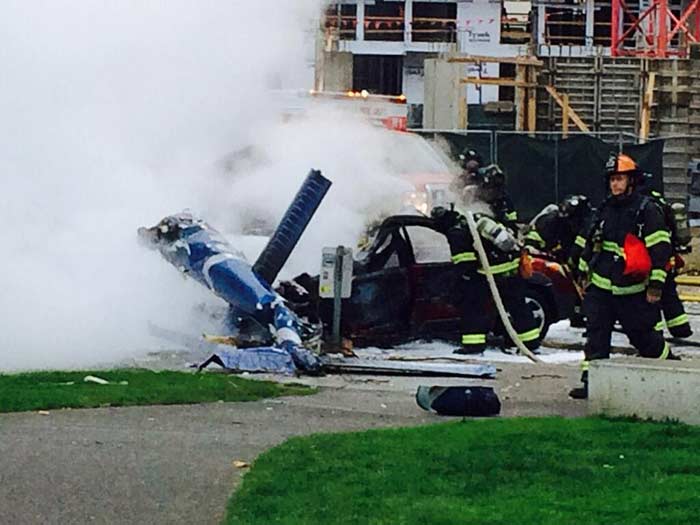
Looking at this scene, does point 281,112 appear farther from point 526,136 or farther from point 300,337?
point 526,136

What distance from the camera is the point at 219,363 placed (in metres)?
12.5

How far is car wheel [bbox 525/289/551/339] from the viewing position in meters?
14.9

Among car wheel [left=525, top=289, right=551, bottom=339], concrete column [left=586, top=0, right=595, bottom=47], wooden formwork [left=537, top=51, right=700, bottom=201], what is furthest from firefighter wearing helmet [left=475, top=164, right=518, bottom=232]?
concrete column [left=586, top=0, right=595, bottom=47]

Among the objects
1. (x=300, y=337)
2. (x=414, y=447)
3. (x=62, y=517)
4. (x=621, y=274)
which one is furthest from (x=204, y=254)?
(x=62, y=517)

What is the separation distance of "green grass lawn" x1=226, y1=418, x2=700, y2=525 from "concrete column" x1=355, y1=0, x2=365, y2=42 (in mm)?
46372

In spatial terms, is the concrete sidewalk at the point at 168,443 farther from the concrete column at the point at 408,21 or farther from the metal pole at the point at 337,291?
the concrete column at the point at 408,21

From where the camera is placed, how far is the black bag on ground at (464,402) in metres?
10.2

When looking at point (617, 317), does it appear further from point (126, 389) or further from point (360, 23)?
point (360, 23)

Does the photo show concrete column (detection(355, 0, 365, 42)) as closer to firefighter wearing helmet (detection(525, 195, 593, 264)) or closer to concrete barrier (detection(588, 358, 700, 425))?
firefighter wearing helmet (detection(525, 195, 593, 264))

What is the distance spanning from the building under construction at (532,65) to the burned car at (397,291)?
18.9 feet

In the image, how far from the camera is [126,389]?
10953 millimetres

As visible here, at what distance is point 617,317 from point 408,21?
47.4 m

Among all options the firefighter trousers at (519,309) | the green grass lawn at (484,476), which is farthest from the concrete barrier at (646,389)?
the firefighter trousers at (519,309)

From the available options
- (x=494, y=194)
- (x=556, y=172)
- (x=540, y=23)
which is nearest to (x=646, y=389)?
(x=494, y=194)
